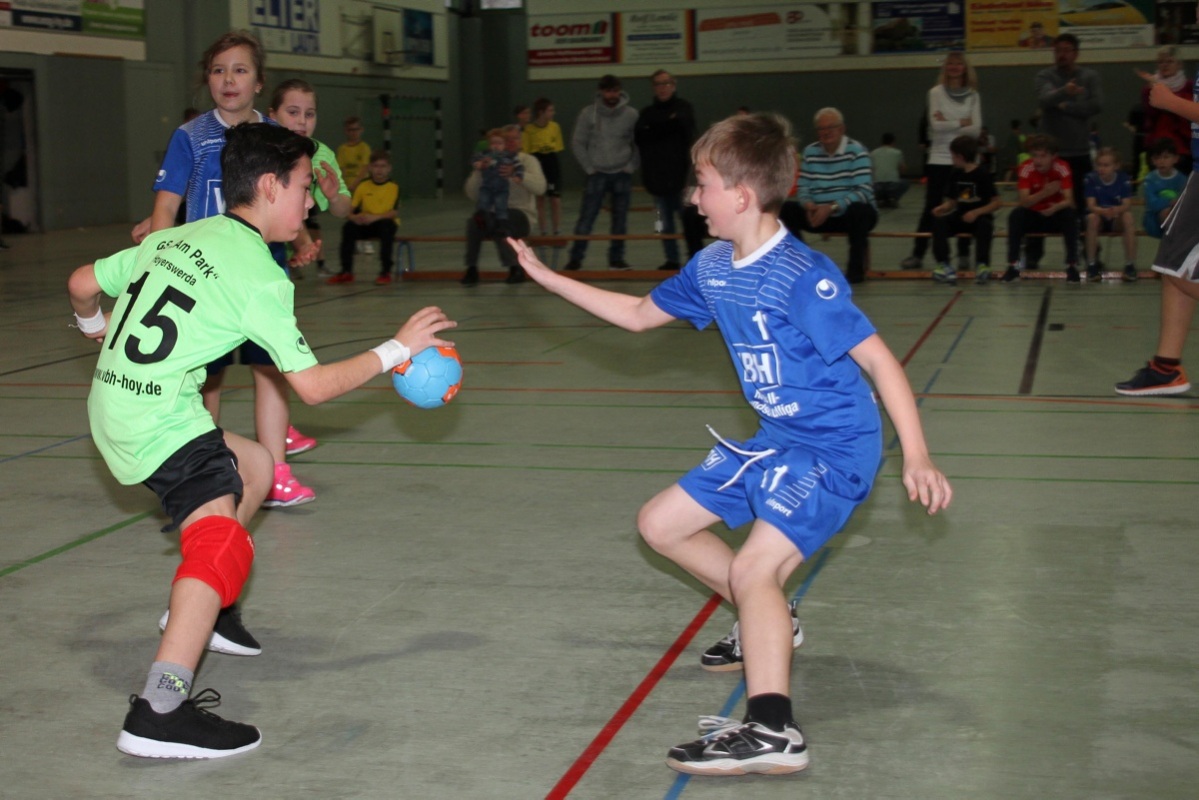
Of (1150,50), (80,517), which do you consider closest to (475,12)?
(1150,50)

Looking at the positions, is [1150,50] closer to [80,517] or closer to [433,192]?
[433,192]

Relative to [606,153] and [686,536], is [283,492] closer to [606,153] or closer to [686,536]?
[686,536]

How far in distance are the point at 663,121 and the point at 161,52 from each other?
13.4 metres

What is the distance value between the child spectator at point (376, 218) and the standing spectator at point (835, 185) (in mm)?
4350

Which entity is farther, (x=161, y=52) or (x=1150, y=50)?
(x=1150, y=50)

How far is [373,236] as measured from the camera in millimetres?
14023

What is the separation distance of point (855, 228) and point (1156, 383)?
5606 millimetres

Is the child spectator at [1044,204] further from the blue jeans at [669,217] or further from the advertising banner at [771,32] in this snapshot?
the advertising banner at [771,32]

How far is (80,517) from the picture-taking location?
199 inches

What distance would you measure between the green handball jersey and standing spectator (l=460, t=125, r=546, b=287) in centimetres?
992

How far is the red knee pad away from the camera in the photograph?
9.95 feet

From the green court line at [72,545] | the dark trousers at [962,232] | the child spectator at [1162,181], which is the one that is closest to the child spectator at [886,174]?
the dark trousers at [962,232]

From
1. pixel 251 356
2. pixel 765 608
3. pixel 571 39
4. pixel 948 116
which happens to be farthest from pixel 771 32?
pixel 765 608

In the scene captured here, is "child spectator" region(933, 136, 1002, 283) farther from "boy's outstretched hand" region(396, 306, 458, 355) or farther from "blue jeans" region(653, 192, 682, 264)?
"boy's outstretched hand" region(396, 306, 458, 355)
